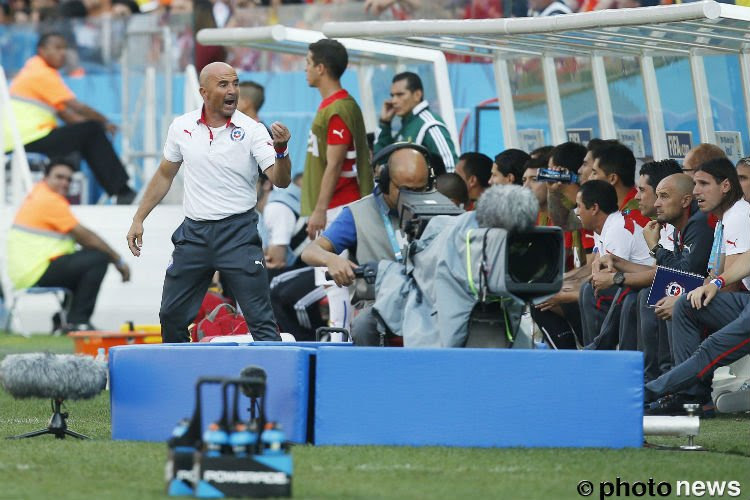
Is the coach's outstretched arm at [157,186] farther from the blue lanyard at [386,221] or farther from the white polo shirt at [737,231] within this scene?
the white polo shirt at [737,231]

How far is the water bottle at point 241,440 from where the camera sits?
6086 mm

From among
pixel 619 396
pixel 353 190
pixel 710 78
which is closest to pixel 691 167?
pixel 710 78

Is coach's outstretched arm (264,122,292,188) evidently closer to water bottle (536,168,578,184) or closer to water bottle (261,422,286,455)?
water bottle (536,168,578,184)

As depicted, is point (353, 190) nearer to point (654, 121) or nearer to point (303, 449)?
point (654, 121)

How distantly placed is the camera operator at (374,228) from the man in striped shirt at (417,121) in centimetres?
357

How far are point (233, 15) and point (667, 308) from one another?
395 inches

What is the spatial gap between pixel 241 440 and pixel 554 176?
19.9 ft

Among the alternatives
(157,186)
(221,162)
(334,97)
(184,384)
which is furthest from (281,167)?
(334,97)

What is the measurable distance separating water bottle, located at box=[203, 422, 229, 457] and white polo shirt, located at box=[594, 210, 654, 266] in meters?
5.37

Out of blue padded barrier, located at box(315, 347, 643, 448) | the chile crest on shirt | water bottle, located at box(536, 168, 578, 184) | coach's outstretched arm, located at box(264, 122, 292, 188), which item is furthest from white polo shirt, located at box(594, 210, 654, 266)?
blue padded barrier, located at box(315, 347, 643, 448)

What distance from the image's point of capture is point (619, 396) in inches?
303

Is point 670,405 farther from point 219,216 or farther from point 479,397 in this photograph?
point 219,216

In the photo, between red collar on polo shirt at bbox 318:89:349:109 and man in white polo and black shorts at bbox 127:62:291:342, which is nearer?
man in white polo and black shorts at bbox 127:62:291:342

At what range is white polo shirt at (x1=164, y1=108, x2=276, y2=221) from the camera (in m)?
9.48
